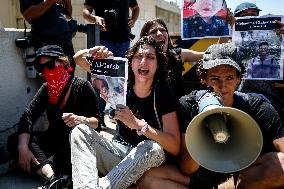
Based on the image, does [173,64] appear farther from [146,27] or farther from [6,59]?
[6,59]

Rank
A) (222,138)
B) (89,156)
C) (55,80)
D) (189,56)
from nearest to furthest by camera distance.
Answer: (222,138) < (89,156) < (55,80) < (189,56)

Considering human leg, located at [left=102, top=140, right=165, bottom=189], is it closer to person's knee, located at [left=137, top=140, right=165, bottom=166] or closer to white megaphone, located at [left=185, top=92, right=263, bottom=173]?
person's knee, located at [left=137, top=140, right=165, bottom=166]

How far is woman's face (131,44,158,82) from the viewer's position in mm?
3045

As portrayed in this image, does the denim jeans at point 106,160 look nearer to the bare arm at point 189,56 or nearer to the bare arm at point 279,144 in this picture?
the bare arm at point 279,144

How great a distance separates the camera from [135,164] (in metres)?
2.80

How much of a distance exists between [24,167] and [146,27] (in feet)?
6.28

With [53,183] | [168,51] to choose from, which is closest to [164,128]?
[53,183]

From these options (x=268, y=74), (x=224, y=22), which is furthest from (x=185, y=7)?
(x=268, y=74)

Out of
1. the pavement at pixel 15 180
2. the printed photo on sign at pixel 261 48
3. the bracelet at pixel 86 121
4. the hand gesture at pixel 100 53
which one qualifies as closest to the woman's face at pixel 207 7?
the printed photo on sign at pixel 261 48

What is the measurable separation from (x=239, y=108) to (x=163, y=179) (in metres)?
0.82

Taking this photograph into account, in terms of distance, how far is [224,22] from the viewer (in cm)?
396

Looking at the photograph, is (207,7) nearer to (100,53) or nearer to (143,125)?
(100,53)

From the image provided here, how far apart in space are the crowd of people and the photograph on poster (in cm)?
6

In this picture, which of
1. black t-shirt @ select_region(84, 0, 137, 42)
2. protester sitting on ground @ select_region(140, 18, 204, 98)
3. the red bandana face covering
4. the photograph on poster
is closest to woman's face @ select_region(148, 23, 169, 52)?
protester sitting on ground @ select_region(140, 18, 204, 98)
